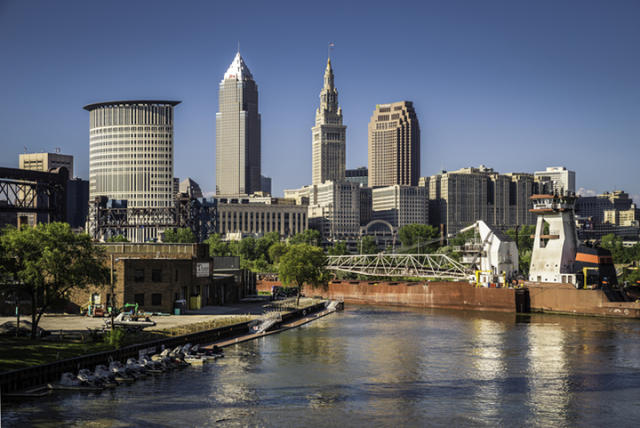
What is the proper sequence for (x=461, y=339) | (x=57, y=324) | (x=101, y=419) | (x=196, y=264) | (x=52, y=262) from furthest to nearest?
(x=196, y=264) → (x=461, y=339) → (x=57, y=324) → (x=52, y=262) → (x=101, y=419)

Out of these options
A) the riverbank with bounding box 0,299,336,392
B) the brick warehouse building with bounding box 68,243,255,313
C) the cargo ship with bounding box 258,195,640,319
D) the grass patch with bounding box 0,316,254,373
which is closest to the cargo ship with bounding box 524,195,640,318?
the cargo ship with bounding box 258,195,640,319

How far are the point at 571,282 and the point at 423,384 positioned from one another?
6097 cm

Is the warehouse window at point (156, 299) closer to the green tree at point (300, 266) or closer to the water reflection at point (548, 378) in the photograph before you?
the green tree at point (300, 266)

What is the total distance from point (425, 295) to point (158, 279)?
5338 cm

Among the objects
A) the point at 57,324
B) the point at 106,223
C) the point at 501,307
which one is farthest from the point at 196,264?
the point at 106,223

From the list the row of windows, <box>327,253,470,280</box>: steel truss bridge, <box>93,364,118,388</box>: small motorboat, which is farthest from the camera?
<box>327,253,470,280</box>: steel truss bridge

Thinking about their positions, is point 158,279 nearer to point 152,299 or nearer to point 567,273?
point 152,299

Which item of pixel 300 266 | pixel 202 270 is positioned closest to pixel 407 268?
pixel 300 266

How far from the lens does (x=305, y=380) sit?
5903cm

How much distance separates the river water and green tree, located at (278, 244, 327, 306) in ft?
106

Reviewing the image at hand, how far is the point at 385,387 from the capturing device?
57.0 meters

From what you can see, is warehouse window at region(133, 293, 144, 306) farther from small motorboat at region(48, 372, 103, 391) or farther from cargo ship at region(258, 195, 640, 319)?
cargo ship at region(258, 195, 640, 319)

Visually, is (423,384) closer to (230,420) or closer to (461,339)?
(230,420)

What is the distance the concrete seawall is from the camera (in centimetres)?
11625
